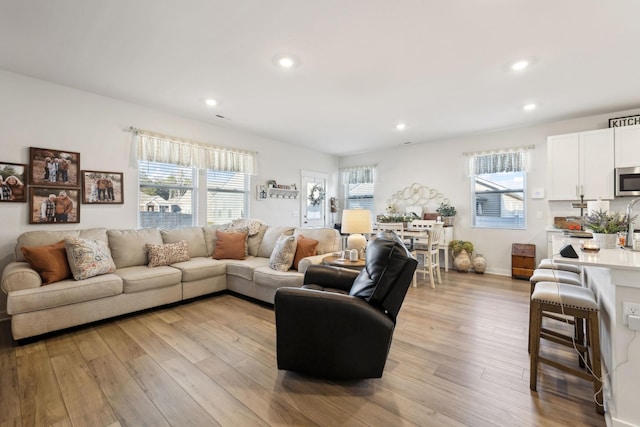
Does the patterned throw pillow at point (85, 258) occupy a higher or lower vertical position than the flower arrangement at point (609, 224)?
lower

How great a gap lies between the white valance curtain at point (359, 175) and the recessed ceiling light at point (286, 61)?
13.9 feet

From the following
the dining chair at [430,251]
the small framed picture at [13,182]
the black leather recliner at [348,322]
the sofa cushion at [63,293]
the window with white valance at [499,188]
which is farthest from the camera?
the window with white valance at [499,188]

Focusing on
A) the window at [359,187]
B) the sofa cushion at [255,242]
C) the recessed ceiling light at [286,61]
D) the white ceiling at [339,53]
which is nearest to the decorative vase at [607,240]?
the white ceiling at [339,53]

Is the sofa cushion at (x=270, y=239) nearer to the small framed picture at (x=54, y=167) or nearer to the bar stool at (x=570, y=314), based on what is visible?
the small framed picture at (x=54, y=167)

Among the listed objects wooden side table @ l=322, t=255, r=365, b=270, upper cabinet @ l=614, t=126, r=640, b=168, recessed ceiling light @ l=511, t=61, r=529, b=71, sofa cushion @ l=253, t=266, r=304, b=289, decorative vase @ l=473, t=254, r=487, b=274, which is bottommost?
decorative vase @ l=473, t=254, r=487, b=274

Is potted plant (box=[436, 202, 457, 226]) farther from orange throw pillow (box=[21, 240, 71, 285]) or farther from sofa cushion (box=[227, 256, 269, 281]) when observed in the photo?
orange throw pillow (box=[21, 240, 71, 285])

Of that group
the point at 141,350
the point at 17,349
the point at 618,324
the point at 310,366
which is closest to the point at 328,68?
the point at 310,366

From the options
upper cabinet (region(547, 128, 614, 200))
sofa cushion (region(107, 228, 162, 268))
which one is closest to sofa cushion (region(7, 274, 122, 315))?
sofa cushion (region(107, 228, 162, 268))

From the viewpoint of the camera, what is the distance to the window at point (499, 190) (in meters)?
4.93

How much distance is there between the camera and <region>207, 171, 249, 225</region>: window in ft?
15.7

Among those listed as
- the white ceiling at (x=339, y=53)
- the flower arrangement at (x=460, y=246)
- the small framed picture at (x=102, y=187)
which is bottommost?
the flower arrangement at (x=460, y=246)

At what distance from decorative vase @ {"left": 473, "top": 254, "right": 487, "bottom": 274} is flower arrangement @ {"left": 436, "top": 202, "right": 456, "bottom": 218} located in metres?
0.95

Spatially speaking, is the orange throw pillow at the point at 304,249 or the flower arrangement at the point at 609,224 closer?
the flower arrangement at the point at 609,224

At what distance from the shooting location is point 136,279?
3066mm
